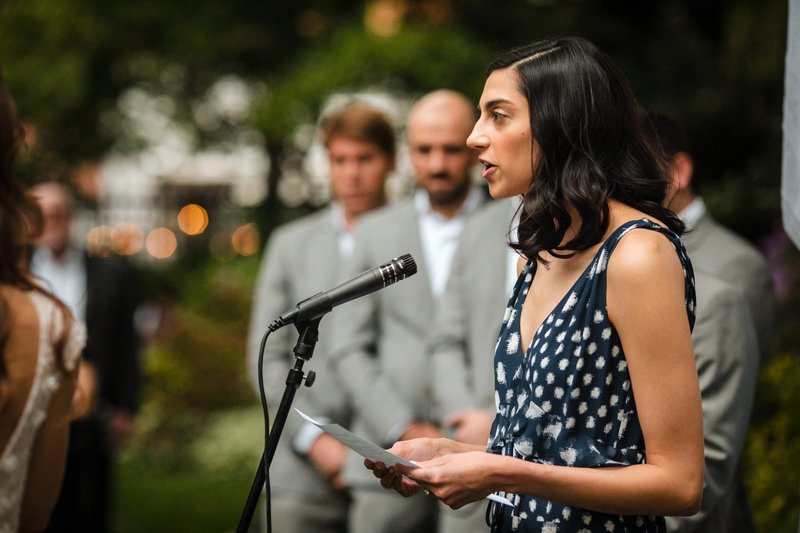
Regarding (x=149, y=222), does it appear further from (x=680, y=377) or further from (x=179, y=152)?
(x=680, y=377)

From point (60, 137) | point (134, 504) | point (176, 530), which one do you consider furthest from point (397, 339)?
point (60, 137)

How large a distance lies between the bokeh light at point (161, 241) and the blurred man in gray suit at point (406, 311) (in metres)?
13.1

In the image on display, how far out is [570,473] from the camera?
7.38 feet

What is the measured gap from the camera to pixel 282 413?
253cm

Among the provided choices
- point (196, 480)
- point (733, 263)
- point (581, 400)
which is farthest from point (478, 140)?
point (196, 480)

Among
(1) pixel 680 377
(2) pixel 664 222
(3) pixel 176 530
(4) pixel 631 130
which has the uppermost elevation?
(4) pixel 631 130

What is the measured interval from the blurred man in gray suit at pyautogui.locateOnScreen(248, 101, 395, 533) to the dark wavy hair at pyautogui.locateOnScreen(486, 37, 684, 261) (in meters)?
2.45

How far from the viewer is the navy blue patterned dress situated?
7.63ft

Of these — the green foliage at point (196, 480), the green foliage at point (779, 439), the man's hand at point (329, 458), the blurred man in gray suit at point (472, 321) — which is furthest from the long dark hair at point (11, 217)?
the green foliage at point (196, 480)

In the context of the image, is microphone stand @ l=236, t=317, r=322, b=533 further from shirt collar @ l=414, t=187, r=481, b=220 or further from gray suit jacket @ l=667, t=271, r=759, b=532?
shirt collar @ l=414, t=187, r=481, b=220

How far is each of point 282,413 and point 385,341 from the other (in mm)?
1966

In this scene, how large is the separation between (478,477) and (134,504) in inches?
307

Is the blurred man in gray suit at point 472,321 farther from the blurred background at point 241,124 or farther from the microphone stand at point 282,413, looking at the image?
the microphone stand at point 282,413

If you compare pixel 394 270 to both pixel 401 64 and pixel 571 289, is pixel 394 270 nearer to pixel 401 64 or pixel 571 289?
pixel 571 289
